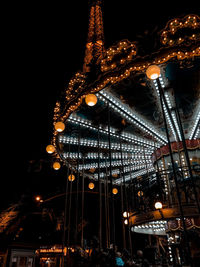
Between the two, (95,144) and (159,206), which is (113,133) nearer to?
(95,144)

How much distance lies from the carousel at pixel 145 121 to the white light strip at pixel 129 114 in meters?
0.03

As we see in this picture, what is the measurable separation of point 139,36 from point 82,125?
431 cm

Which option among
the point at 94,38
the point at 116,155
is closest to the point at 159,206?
the point at 116,155

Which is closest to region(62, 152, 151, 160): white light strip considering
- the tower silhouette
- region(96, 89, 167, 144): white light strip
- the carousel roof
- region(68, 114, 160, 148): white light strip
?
the carousel roof

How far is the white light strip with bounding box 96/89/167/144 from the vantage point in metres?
7.05

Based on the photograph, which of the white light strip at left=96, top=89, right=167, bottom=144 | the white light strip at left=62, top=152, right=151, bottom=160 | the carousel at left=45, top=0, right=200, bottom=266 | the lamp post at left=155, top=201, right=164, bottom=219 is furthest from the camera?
the white light strip at left=62, top=152, right=151, bottom=160

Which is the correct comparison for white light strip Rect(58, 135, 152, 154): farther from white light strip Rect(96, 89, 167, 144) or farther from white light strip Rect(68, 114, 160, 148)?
white light strip Rect(96, 89, 167, 144)

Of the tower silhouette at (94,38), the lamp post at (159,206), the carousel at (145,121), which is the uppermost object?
the tower silhouette at (94,38)

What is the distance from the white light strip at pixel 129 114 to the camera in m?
7.05

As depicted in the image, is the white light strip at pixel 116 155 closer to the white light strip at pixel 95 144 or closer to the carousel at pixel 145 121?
the carousel at pixel 145 121

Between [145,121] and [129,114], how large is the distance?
1061mm

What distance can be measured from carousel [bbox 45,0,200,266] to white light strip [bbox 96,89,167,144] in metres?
0.03

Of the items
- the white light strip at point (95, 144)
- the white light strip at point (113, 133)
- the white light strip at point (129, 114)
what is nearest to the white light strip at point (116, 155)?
the white light strip at point (95, 144)

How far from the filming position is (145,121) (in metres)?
8.74
